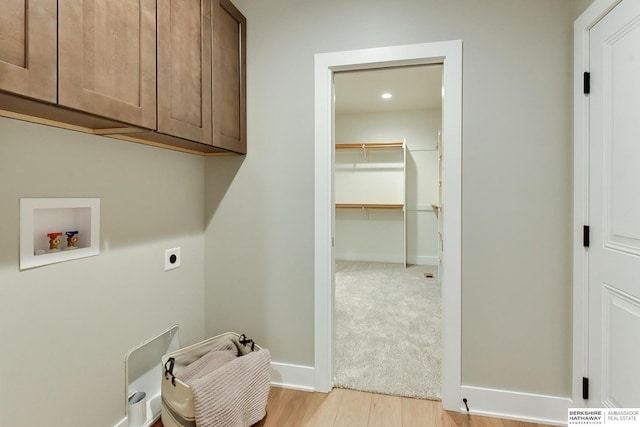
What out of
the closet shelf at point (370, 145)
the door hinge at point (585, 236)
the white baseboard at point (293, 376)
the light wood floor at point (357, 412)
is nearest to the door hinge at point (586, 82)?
the door hinge at point (585, 236)

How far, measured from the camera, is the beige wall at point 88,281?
111 cm

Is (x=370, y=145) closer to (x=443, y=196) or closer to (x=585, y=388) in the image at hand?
(x=443, y=196)

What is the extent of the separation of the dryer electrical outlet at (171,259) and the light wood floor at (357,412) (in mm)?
816

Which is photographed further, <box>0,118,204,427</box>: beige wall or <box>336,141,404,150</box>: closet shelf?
<box>336,141,404,150</box>: closet shelf

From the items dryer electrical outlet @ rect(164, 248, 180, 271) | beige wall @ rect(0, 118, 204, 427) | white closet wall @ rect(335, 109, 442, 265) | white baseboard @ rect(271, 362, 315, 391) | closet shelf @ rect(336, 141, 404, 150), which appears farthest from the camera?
white closet wall @ rect(335, 109, 442, 265)

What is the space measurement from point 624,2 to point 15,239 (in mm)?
2459

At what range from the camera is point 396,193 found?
17.9 feet

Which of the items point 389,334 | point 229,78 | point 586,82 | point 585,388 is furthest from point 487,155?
point 389,334

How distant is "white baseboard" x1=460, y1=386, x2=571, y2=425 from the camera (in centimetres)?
170

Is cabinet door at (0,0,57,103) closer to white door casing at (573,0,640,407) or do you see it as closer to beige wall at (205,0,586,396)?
beige wall at (205,0,586,396)

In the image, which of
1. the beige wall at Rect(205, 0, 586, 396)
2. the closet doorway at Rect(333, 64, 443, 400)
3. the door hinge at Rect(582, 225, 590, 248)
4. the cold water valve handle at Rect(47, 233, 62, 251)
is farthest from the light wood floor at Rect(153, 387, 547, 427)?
the closet doorway at Rect(333, 64, 443, 400)

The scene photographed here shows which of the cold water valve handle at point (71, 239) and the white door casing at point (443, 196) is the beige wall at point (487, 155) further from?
the cold water valve handle at point (71, 239)

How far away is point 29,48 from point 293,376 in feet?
6.45

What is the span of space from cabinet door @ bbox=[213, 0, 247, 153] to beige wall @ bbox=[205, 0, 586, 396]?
0.09m
